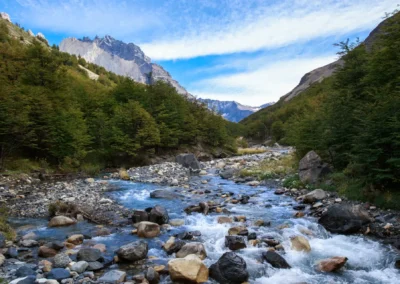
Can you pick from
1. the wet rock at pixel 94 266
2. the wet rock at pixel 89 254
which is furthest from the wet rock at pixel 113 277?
the wet rock at pixel 89 254

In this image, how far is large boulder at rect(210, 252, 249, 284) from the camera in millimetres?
7012

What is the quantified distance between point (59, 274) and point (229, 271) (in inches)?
172

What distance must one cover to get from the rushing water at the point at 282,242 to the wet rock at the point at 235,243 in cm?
17

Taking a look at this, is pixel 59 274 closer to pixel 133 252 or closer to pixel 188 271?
pixel 133 252

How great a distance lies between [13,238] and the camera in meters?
9.38

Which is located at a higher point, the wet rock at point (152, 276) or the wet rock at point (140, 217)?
the wet rock at point (140, 217)

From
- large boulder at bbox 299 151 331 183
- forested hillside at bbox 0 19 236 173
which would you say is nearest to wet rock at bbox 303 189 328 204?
A: large boulder at bbox 299 151 331 183

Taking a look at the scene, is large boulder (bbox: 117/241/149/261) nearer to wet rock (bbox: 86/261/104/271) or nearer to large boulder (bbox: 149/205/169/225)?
wet rock (bbox: 86/261/104/271)

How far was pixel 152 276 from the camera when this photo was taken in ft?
22.6

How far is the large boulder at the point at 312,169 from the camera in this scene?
17734 mm

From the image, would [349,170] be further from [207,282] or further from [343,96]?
[207,282]

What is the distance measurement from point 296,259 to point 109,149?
27165mm

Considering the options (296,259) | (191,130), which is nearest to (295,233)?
(296,259)

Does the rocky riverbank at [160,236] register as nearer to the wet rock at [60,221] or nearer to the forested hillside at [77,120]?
the wet rock at [60,221]
